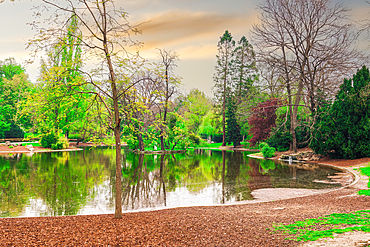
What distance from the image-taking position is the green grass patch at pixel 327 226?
4961 millimetres

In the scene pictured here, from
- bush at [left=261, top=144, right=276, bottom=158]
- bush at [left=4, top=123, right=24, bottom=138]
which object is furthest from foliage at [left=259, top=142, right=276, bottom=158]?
bush at [left=4, top=123, right=24, bottom=138]

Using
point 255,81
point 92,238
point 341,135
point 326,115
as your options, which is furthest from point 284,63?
point 255,81

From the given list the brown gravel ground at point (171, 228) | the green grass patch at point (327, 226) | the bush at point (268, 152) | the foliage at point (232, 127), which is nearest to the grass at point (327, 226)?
the green grass patch at point (327, 226)

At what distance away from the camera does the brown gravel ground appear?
4.91 meters

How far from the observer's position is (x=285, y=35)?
24.9 meters

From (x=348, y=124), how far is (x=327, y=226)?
16333 mm

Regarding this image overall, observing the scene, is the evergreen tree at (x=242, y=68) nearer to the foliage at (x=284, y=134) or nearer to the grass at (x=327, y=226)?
the foliage at (x=284, y=134)

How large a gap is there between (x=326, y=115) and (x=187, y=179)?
13.0 meters

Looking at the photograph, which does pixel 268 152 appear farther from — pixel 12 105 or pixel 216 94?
pixel 12 105

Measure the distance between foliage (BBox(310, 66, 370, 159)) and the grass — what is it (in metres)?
13.7

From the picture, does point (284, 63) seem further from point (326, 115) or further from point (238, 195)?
point (238, 195)

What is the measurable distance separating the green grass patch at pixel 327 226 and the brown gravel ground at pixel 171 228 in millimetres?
302

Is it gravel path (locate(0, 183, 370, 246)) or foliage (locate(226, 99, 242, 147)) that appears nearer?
gravel path (locate(0, 183, 370, 246))

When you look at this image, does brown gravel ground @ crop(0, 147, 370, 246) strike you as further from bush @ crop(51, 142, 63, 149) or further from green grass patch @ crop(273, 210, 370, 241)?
bush @ crop(51, 142, 63, 149)
